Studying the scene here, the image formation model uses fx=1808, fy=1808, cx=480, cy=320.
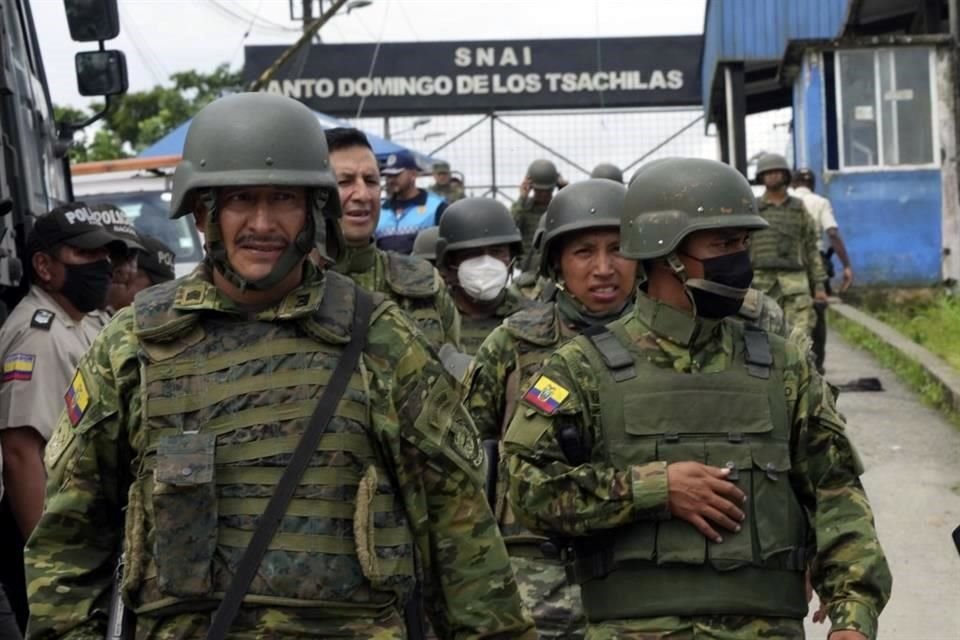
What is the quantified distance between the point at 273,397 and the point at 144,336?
281 millimetres

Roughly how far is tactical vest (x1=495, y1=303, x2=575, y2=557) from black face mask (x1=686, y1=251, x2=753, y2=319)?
1098mm

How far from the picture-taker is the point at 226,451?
11.0 feet

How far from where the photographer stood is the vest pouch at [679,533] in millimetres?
4133

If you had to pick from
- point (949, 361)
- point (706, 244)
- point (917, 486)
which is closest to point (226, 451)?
point (706, 244)

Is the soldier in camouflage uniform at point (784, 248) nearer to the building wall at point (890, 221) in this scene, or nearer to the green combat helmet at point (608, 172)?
the green combat helmet at point (608, 172)

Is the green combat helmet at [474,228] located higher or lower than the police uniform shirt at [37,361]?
higher

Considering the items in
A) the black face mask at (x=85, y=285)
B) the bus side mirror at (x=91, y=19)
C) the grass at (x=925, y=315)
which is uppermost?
the bus side mirror at (x=91, y=19)

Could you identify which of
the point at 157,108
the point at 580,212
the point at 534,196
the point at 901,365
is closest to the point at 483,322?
the point at 580,212

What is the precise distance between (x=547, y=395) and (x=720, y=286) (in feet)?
1.58

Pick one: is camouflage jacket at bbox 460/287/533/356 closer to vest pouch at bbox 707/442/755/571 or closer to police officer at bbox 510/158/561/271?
vest pouch at bbox 707/442/755/571

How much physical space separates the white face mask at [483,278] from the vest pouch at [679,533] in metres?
2.96

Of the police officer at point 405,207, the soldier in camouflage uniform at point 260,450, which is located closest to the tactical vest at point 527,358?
the soldier in camouflage uniform at point 260,450

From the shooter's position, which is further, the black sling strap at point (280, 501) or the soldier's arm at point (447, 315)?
the soldier's arm at point (447, 315)

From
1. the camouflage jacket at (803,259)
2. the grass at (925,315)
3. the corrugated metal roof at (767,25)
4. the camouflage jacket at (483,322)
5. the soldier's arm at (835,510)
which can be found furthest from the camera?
the corrugated metal roof at (767,25)
